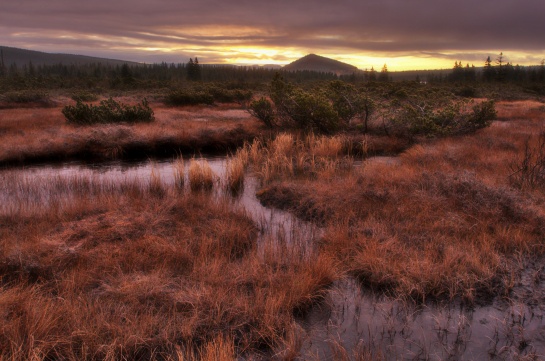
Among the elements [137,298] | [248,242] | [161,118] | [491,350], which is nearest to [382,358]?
[491,350]

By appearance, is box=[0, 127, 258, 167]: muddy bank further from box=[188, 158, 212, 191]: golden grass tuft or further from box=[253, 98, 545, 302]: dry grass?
box=[253, 98, 545, 302]: dry grass

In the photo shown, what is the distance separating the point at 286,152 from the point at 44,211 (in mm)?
8096

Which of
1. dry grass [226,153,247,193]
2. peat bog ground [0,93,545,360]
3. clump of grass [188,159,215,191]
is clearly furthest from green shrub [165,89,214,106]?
clump of grass [188,159,215,191]

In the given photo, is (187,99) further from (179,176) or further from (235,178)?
(235,178)

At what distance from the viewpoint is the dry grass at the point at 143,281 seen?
3.99m

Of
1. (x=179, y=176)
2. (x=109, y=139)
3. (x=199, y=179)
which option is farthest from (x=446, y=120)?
(x=109, y=139)

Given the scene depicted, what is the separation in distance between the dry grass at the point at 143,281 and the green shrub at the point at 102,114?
11027 mm

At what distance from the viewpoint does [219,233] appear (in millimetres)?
6965

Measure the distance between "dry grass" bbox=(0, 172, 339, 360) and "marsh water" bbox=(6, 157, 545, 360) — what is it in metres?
0.35

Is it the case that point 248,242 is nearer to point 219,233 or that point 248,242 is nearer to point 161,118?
point 219,233

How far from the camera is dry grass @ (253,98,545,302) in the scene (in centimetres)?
549

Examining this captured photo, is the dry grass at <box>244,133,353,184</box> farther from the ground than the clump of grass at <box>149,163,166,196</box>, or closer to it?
farther from the ground

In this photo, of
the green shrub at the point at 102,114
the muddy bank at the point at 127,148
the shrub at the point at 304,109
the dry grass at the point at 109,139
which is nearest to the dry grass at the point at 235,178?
the muddy bank at the point at 127,148

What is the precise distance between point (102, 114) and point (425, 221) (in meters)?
16.8
